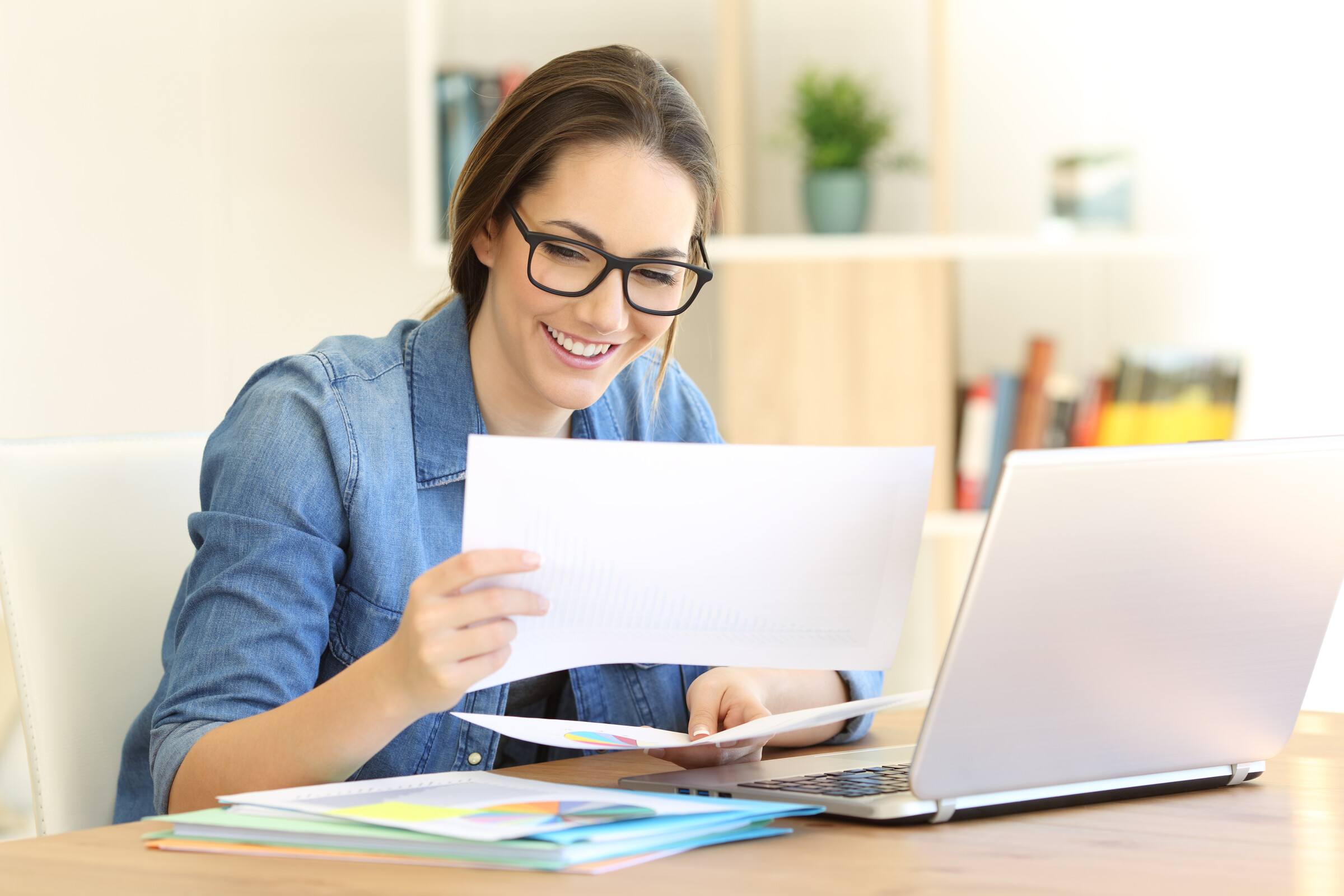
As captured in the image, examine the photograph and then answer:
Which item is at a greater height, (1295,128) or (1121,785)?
(1295,128)

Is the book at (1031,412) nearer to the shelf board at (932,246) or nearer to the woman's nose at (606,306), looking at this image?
the shelf board at (932,246)

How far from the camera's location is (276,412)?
1093mm

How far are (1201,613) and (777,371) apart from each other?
1.94 meters

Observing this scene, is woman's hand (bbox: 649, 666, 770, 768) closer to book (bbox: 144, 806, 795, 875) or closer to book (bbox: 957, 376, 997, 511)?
book (bbox: 144, 806, 795, 875)

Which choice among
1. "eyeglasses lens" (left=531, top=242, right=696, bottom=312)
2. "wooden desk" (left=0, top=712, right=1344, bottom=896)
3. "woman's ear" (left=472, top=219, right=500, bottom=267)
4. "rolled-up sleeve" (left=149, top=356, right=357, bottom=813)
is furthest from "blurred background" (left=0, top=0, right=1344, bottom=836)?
"wooden desk" (left=0, top=712, right=1344, bottom=896)

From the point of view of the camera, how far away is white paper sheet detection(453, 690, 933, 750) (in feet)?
2.92

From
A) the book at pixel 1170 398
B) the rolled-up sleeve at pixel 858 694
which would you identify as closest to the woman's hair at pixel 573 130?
the rolled-up sleeve at pixel 858 694

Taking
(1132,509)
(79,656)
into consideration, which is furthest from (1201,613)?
(79,656)

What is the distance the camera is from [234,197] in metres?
3.14

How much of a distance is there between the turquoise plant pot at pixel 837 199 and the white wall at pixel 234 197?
961mm

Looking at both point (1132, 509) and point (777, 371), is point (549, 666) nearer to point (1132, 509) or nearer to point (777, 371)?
point (1132, 509)

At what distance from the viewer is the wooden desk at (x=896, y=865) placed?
2.20 ft

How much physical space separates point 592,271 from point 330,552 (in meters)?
0.34

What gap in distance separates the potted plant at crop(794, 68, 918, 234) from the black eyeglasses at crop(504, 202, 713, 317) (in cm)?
157
